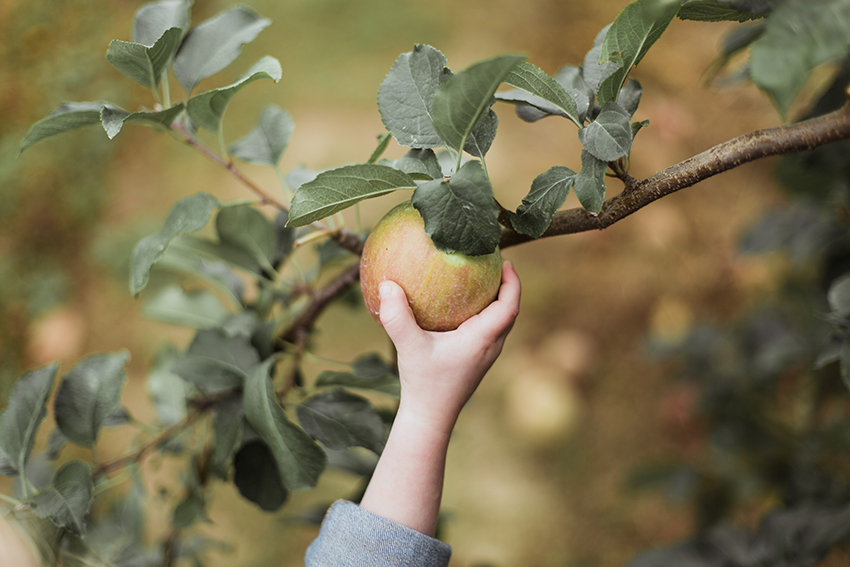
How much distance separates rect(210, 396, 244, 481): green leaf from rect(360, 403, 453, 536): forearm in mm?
181

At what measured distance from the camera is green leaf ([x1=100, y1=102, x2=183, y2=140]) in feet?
1.30

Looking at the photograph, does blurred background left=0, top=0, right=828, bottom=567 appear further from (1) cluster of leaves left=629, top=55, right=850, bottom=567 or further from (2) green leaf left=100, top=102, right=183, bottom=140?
(2) green leaf left=100, top=102, right=183, bottom=140

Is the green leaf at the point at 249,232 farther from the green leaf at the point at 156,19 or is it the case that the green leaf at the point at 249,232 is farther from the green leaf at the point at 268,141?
the green leaf at the point at 156,19

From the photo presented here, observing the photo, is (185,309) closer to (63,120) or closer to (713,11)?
(63,120)

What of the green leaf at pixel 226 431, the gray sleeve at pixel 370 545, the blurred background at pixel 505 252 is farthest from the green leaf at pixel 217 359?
the blurred background at pixel 505 252

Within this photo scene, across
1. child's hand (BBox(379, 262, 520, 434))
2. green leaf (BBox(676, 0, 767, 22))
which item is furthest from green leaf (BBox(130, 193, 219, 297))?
green leaf (BBox(676, 0, 767, 22))

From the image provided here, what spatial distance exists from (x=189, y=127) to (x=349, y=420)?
1.14ft

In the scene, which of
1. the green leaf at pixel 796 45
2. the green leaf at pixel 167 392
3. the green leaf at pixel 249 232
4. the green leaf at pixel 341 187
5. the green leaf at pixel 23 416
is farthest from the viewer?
the green leaf at pixel 167 392

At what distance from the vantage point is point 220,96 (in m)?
0.47

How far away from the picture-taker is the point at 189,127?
55 centimetres

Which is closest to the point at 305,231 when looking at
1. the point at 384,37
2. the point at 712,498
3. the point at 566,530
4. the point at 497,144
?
the point at 712,498

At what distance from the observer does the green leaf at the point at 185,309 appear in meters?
0.68

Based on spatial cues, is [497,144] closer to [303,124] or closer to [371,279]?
[303,124]

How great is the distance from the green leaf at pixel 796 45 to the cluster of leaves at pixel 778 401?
34 cm
